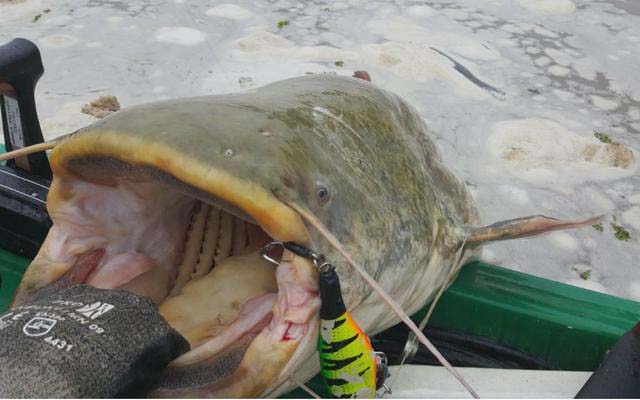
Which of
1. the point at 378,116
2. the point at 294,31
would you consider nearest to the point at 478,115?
the point at 294,31

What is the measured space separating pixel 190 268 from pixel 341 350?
0.46m

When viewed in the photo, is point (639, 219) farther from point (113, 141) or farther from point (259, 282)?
point (113, 141)

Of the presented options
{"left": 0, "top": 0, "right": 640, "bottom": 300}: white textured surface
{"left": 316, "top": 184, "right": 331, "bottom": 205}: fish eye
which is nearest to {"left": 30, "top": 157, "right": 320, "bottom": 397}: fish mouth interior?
{"left": 316, "top": 184, "right": 331, "bottom": 205}: fish eye

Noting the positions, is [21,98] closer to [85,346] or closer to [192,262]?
[192,262]

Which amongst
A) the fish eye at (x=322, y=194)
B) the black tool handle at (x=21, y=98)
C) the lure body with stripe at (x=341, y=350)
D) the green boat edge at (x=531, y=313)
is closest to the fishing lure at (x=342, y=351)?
the lure body with stripe at (x=341, y=350)

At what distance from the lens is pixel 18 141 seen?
1.80 metres

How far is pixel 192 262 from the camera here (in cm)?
137

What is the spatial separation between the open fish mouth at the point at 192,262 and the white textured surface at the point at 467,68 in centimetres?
120

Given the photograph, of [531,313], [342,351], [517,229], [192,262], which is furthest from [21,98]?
[531,313]

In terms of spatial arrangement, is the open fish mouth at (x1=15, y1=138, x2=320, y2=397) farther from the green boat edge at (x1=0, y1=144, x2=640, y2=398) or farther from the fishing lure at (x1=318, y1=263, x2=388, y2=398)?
the green boat edge at (x1=0, y1=144, x2=640, y2=398)

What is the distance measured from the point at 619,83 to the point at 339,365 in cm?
283

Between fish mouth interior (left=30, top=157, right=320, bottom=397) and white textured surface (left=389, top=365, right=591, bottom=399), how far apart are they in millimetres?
454

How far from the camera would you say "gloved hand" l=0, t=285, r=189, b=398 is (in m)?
0.83

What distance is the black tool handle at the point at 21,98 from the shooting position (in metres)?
1.65
